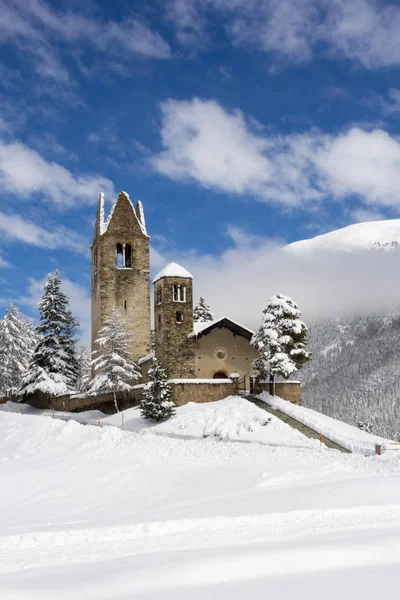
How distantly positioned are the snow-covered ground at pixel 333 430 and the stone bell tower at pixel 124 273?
14.3 meters

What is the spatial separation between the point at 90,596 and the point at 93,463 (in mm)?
14654

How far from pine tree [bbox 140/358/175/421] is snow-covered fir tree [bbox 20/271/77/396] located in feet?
35.7

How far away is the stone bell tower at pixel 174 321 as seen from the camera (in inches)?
1547

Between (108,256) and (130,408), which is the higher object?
(108,256)

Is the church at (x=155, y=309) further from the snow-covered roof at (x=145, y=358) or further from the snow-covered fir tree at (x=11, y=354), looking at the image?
the snow-covered fir tree at (x=11, y=354)

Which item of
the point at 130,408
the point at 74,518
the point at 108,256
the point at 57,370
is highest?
the point at 108,256

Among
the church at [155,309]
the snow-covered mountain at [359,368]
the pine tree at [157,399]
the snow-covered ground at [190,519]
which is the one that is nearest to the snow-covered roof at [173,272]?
the church at [155,309]

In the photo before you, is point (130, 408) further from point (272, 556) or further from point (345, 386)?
point (345, 386)

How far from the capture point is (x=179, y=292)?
40938 millimetres

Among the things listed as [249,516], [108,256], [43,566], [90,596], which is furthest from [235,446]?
[108,256]

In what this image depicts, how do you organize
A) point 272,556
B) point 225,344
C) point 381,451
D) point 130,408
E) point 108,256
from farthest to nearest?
point 108,256 < point 225,344 < point 130,408 < point 381,451 < point 272,556

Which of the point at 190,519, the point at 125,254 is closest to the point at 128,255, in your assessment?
the point at 125,254

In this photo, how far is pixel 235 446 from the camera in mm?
23156

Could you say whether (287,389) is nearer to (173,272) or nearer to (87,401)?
(173,272)
